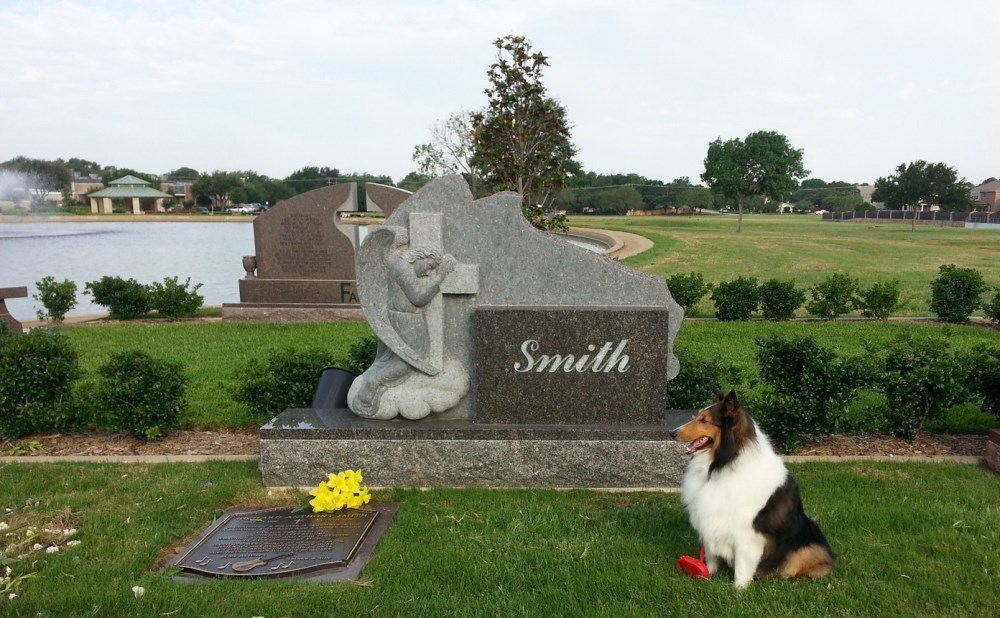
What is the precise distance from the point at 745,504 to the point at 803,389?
303 cm

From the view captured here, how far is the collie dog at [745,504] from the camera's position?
3.75m

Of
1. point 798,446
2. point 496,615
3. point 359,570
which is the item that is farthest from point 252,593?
point 798,446

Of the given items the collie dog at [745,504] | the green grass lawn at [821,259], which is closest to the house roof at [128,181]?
the green grass lawn at [821,259]

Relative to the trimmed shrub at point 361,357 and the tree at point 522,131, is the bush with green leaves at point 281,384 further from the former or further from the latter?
the tree at point 522,131

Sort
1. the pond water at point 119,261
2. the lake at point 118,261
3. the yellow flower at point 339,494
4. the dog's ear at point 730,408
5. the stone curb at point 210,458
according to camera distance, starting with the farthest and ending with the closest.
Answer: the lake at point 118,261, the pond water at point 119,261, the stone curb at point 210,458, the yellow flower at point 339,494, the dog's ear at point 730,408

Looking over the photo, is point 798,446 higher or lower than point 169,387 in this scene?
lower

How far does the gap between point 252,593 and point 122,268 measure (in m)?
23.9

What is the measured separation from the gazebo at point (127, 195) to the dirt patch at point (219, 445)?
7289 centimetres

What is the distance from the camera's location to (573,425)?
219 inches

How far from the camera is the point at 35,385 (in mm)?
6574

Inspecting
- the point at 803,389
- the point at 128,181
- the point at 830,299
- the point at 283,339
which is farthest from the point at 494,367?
the point at 128,181

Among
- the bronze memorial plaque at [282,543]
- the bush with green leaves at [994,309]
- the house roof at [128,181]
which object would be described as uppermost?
the house roof at [128,181]

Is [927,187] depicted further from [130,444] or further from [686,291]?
[130,444]

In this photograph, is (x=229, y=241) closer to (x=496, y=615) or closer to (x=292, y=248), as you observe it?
(x=292, y=248)
